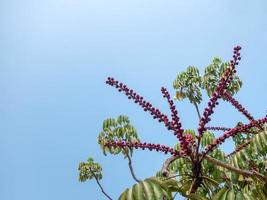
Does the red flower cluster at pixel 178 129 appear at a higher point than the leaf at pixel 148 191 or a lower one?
higher

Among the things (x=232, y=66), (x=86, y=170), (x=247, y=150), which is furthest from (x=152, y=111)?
(x=86, y=170)

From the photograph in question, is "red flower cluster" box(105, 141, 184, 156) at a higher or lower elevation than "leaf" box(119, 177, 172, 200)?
higher

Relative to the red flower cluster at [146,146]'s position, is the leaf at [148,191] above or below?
below

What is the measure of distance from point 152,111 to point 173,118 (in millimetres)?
266

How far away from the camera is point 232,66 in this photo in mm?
3631

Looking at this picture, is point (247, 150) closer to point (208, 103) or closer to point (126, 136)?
point (208, 103)

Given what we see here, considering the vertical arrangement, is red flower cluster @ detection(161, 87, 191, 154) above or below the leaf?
above

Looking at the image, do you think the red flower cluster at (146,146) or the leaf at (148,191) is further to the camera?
the red flower cluster at (146,146)

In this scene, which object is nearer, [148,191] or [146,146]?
[148,191]

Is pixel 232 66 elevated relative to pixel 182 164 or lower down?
lower down

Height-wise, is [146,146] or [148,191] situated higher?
[146,146]

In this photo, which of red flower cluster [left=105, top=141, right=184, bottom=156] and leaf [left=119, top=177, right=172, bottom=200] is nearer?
leaf [left=119, top=177, right=172, bottom=200]

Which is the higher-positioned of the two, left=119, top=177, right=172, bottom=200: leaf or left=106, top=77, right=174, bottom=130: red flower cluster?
left=106, top=77, right=174, bottom=130: red flower cluster

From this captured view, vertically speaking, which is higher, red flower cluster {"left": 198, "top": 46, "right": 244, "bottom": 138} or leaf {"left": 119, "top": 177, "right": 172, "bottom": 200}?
red flower cluster {"left": 198, "top": 46, "right": 244, "bottom": 138}
